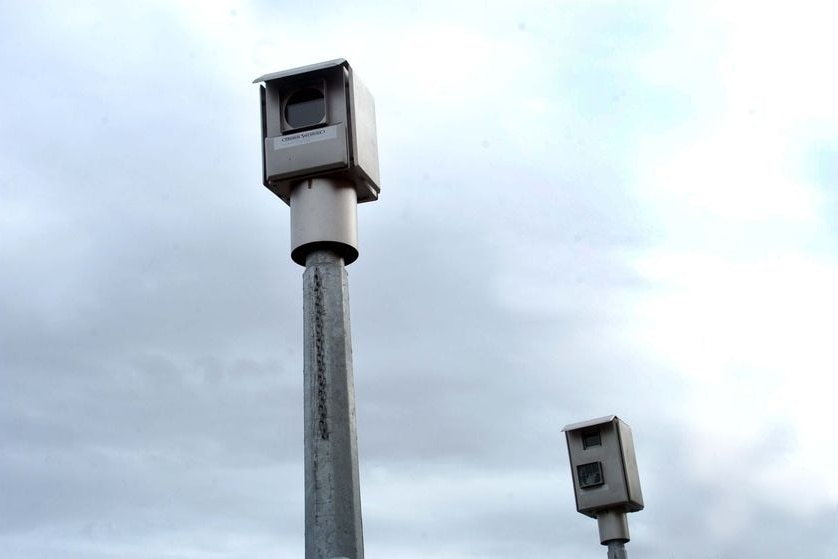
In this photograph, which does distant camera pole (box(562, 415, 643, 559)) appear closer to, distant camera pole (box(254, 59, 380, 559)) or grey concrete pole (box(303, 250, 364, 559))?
distant camera pole (box(254, 59, 380, 559))

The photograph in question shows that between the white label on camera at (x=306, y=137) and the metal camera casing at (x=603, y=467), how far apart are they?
46.7ft

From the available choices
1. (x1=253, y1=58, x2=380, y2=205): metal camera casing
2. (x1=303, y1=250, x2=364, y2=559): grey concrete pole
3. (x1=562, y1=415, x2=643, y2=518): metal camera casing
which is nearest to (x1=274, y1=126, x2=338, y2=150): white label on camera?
(x1=253, y1=58, x2=380, y2=205): metal camera casing

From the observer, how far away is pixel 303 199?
12789 mm

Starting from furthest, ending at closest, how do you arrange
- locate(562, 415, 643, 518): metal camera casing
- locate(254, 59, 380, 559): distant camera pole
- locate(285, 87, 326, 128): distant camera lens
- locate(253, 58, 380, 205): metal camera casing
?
locate(562, 415, 643, 518): metal camera casing, locate(285, 87, 326, 128): distant camera lens, locate(253, 58, 380, 205): metal camera casing, locate(254, 59, 380, 559): distant camera pole

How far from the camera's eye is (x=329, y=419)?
1190cm

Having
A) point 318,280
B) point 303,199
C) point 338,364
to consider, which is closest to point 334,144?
point 303,199

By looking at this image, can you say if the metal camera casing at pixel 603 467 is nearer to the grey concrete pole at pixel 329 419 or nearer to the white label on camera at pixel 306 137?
the grey concrete pole at pixel 329 419

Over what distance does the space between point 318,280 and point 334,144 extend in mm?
1568

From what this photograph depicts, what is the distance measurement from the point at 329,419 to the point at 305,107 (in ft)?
12.3

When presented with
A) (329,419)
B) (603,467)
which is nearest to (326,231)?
(329,419)

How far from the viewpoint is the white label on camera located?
500 inches

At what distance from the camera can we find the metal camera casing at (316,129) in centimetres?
1267

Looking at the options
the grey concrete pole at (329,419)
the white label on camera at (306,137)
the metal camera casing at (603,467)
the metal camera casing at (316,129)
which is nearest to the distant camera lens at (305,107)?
the metal camera casing at (316,129)

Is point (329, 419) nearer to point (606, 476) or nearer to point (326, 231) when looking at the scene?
point (326, 231)
